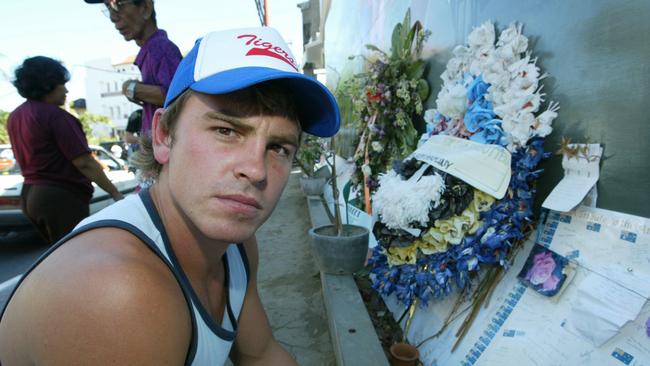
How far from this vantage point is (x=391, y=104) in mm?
2986

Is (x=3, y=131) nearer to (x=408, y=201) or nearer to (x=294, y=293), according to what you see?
(x=294, y=293)

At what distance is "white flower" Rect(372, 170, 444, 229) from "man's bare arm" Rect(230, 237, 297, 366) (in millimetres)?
733

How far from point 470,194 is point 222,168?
124 centimetres

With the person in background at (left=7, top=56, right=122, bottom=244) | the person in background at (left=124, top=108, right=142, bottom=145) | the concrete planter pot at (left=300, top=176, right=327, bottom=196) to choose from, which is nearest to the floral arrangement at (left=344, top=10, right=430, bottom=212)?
the person in background at (left=124, top=108, right=142, bottom=145)

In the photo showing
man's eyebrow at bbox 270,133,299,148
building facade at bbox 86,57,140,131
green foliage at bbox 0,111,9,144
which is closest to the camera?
man's eyebrow at bbox 270,133,299,148

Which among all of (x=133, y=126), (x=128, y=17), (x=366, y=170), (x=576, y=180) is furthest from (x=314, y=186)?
(x=576, y=180)

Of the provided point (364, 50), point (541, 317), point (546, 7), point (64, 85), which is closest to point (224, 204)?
point (541, 317)

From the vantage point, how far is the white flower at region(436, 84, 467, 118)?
1992mm

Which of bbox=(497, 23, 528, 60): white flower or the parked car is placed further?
the parked car

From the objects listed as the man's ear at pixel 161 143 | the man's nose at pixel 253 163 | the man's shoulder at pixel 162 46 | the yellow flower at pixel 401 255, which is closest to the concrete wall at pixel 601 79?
the yellow flower at pixel 401 255

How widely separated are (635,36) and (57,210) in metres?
3.65

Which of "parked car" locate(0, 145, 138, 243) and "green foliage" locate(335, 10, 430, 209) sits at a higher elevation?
"green foliage" locate(335, 10, 430, 209)

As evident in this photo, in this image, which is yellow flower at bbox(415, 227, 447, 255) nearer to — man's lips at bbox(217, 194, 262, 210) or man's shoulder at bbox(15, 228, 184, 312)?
man's lips at bbox(217, 194, 262, 210)

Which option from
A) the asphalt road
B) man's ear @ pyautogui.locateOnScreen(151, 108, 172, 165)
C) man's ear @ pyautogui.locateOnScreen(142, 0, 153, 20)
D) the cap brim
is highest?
man's ear @ pyautogui.locateOnScreen(142, 0, 153, 20)
